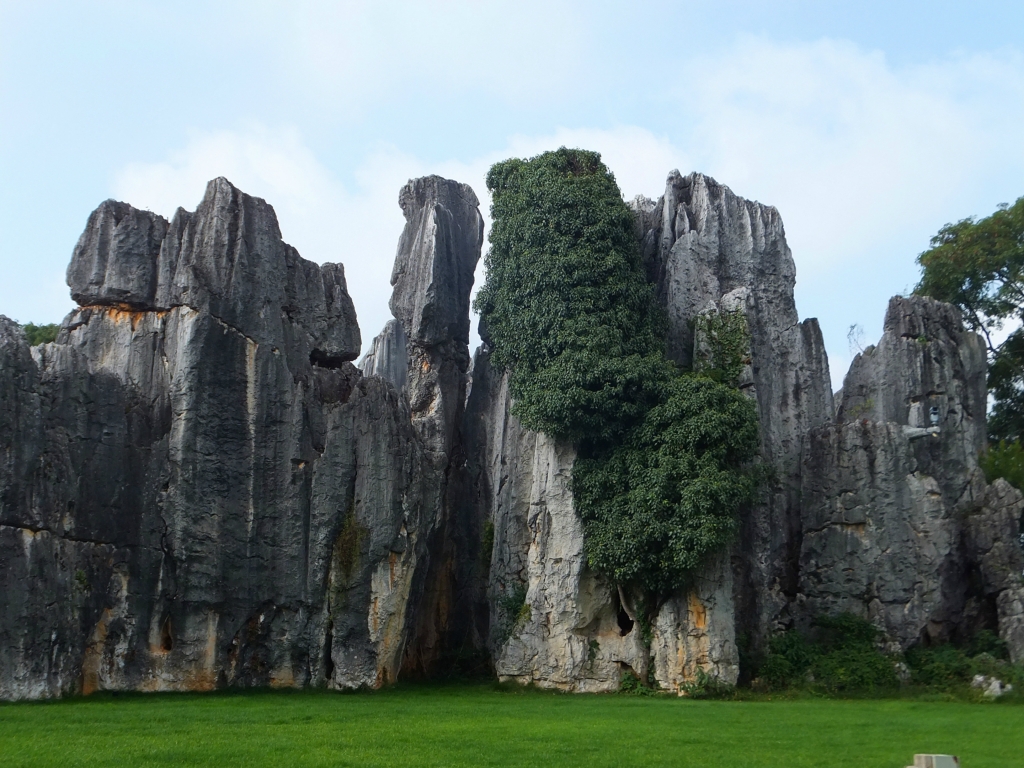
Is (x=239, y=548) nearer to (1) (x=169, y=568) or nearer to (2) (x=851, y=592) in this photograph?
(1) (x=169, y=568)

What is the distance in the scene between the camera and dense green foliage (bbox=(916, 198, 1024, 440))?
47.3 m

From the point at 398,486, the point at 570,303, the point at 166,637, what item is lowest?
the point at 166,637

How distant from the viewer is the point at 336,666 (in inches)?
1216

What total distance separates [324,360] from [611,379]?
362 inches

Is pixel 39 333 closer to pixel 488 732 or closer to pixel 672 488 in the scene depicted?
pixel 672 488

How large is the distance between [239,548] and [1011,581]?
2418cm

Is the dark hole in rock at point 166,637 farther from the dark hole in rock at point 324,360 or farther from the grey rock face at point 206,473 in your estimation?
the dark hole in rock at point 324,360

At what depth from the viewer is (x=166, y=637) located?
95.1 ft

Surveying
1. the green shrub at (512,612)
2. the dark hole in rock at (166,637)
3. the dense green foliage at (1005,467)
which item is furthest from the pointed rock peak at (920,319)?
the dark hole in rock at (166,637)

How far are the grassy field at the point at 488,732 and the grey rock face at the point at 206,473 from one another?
1.99 metres

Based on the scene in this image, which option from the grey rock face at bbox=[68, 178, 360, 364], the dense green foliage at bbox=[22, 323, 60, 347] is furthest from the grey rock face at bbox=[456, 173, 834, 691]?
the dense green foliage at bbox=[22, 323, 60, 347]

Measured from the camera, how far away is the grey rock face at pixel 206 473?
26844 millimetres

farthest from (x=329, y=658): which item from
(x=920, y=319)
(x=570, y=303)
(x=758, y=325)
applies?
(x=920, y=319)

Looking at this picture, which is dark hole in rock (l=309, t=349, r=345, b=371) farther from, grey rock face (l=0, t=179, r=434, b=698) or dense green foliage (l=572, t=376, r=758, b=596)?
dense green foliage (l=572, t=376, r=758, b=596)
